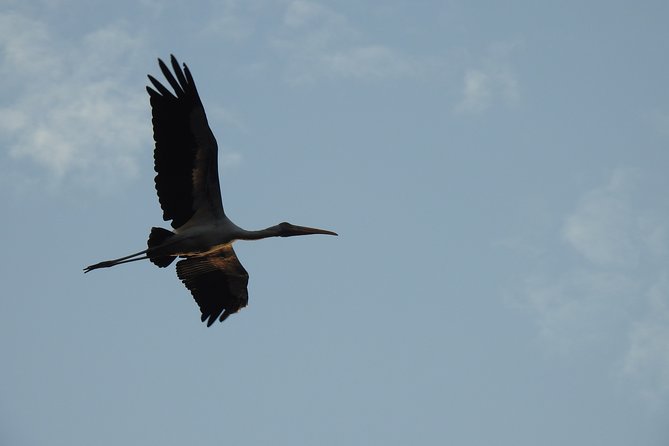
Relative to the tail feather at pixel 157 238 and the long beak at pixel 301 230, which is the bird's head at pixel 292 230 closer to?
the long beak at pixel 301 230

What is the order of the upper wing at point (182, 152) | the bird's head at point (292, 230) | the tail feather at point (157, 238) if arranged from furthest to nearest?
the bird's head at point (292, 230) < the tail feather at point (157, 238) < the upper wing at point (182, 152)

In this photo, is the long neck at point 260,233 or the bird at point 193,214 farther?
the long neck at point 260,233

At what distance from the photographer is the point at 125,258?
25172 millimetres

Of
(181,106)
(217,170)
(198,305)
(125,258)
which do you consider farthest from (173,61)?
(198,305)

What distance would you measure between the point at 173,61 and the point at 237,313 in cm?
618

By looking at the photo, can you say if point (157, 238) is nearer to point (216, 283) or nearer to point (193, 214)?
point (193, 214)

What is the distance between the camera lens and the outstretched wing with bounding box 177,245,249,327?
88.9 ft

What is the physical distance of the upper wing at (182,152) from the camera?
79.6 ft

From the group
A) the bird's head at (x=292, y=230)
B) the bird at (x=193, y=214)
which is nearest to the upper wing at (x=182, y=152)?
the bird at (x=193, y=214)

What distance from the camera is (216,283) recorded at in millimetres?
27359

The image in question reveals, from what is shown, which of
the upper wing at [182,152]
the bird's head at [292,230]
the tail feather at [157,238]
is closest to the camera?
the upper wing at [182,152]

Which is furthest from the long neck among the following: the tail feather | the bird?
the tail feather

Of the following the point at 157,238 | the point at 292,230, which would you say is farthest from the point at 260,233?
the point at 157,238

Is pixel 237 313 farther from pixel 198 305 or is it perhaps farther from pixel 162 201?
pixel 162 201
